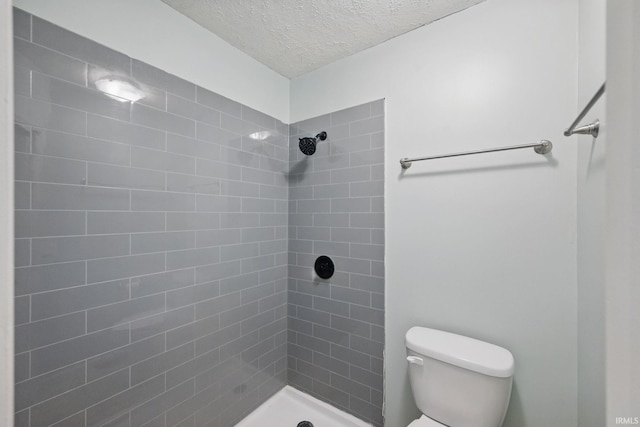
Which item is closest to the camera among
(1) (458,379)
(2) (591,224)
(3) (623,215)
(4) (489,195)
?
(3) (623,215)

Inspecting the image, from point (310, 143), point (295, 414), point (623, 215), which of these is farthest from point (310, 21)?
point (295, 414)

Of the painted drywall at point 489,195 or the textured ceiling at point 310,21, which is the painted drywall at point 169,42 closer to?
the textured ceiling at point 310,21

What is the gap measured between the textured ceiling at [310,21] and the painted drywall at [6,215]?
3.80 feet

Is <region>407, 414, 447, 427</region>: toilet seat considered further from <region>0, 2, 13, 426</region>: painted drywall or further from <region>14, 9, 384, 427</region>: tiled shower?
<region>0, 2, 13, 426</region>: painted drywall

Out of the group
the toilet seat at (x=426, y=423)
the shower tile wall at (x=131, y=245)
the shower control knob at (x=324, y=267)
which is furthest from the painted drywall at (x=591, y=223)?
the shower tile wall at (x=131, y=245)

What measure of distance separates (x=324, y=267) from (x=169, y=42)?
1510 mm

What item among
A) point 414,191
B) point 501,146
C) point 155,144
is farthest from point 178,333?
point 501,146

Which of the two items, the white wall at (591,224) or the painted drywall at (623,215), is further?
the white wall at (591,224)

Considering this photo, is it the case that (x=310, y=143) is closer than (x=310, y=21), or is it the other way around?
(x=310, y=21)

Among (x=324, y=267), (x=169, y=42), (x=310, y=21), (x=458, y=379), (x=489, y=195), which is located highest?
(x=310, y=21)

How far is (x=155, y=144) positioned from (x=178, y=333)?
94 cm

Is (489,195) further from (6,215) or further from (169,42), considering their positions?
(169,42)

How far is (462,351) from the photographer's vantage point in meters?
1.06

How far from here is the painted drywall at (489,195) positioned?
3.30 feet
